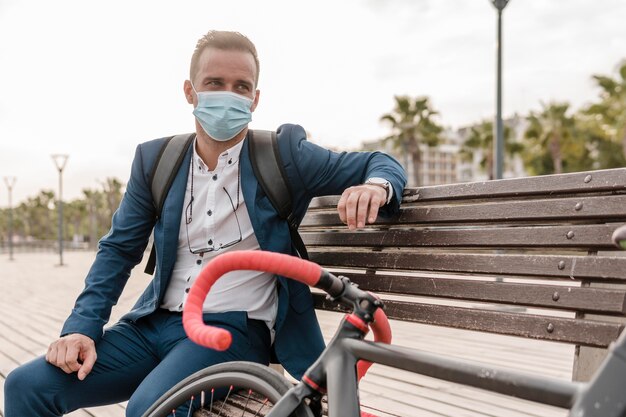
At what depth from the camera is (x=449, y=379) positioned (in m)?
1.08

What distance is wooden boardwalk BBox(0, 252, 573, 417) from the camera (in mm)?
3188

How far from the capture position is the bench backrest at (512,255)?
5.07 feet

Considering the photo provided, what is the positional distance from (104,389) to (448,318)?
1084mm

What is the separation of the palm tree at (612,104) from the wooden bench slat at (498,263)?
3006cm

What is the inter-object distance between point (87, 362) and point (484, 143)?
1650 inches

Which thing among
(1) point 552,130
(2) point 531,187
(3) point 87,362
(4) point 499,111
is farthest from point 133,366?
(1) point 552,130

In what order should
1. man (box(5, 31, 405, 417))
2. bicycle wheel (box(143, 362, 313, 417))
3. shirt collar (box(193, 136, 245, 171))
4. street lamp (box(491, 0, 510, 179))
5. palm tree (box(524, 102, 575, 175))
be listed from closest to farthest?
bicycle wheel (box(143, 362, 313, 417))
man (box(5, 31, 405, 417))
shirt collar (box(193, 136, 245, 171))
street lamp (box(491, 0, 510, 179))
palm tree (box(524, 102, 575, 175))

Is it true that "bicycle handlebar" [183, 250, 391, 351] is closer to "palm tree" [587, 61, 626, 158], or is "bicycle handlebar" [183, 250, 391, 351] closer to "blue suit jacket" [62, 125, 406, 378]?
"blue suit jacket" [62, 125, 406, 378]

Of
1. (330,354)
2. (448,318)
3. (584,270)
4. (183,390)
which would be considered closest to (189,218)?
(183,390)

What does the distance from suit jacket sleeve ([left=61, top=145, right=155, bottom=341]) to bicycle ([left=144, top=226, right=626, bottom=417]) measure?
0.85 meters

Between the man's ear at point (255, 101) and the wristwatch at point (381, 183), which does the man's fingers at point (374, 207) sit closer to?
the wristwatch at point (381, 183)

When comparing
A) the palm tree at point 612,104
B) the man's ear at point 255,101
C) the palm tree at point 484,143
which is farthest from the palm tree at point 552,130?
the man's ear at point 255,101

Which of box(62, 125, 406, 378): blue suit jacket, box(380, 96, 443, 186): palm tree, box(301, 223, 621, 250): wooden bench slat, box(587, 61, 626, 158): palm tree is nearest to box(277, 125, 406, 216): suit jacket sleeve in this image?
box(62, 125, 406, 378): blue suit jacket

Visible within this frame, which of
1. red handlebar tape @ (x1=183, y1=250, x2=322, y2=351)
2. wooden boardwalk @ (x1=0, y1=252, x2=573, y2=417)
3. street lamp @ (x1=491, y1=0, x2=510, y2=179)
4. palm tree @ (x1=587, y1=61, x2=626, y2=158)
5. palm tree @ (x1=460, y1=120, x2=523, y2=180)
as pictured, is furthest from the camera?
palm tree @ (x1=460, y1=120, x2=523, y2=180)
